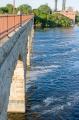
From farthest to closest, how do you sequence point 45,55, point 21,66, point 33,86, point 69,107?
point 45,55
point 33,86
point 69,107
point 21,66

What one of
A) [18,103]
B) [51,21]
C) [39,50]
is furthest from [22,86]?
[51,21]

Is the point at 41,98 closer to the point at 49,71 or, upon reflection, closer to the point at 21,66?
the point at 21,66

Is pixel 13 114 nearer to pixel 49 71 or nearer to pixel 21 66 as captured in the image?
pixel 21 66

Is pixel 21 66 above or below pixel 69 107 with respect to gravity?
above

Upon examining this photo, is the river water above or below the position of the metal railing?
below

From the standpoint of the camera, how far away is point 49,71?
166 feet

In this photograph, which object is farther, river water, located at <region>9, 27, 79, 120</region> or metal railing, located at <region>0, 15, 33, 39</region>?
river water, located at <region>9, 27, 79, 120</region>

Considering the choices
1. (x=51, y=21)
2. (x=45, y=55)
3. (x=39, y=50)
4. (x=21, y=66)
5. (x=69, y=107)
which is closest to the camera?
(x=21, y=66)

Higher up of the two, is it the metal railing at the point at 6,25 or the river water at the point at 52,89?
the metal railing at the point at 6,25

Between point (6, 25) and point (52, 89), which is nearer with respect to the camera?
point (6, 25)

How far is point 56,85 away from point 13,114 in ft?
40.3

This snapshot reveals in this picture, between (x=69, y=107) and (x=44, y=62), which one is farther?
(x=44, y=62)

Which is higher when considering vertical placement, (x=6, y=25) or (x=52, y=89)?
(x=6, y=25)

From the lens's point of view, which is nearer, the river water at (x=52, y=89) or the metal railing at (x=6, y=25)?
the metal railing at (x=6, y=25)
